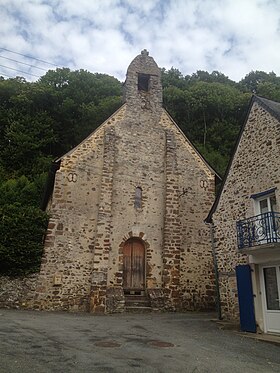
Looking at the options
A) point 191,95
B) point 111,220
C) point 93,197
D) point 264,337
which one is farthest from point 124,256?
point 191,95

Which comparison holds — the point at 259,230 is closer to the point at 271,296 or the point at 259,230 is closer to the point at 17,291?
the point at 271,296

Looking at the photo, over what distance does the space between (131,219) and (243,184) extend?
19.8 feet

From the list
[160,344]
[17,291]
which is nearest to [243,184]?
[160,344]

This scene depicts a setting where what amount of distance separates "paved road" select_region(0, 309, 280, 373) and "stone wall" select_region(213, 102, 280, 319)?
2.06 metres

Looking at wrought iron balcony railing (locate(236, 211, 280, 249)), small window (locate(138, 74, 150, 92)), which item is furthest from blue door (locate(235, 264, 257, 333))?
small window (locate(138, 74, 150, 92))

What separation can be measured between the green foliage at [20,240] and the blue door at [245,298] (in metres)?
7.80

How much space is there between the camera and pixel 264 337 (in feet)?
29.4

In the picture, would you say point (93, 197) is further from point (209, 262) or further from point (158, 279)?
point (209, 262)

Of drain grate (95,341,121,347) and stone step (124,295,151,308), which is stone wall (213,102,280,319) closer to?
stone step (124,295,151,308)

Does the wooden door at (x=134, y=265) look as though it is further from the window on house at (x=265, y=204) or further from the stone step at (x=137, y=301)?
the window on house at (x=265, y=204)

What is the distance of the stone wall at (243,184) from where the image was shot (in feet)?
35.4

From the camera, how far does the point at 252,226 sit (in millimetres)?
10219

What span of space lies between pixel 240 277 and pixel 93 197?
7561mm

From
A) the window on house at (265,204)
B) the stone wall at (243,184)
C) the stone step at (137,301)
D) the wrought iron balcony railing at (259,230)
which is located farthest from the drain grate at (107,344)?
the stone step at (137,301)
